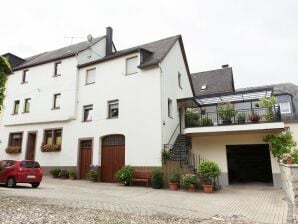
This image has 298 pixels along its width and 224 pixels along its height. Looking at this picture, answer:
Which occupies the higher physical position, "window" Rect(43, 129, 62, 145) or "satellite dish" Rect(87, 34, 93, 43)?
"satellite dish" Rect(87, 34, 93, 43)

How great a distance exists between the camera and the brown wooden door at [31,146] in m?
20.9

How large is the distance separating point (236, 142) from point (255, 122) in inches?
102

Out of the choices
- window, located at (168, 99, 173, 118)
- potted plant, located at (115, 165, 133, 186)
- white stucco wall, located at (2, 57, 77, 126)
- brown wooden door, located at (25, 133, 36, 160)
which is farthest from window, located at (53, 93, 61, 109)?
window, located at (168, 99, 173, 118)

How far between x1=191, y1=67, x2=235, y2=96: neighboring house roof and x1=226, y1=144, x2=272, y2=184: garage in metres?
7.60

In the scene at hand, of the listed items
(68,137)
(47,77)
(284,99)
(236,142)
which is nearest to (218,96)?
(236,142)

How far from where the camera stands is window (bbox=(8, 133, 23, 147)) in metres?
21.6

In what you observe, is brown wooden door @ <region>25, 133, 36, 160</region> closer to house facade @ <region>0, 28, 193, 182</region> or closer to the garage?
house facade @ <region>0, 28, 193, 182</region>

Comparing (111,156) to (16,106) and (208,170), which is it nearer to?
(208,170)

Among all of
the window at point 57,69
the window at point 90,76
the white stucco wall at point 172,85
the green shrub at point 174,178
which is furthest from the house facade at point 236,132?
the window at point 57,69

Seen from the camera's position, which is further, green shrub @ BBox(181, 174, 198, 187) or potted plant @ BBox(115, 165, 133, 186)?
potted plant @ BBox(115, 165, 133, 186)

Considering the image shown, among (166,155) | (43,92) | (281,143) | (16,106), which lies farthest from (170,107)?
(16,106)

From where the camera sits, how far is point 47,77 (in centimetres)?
2119

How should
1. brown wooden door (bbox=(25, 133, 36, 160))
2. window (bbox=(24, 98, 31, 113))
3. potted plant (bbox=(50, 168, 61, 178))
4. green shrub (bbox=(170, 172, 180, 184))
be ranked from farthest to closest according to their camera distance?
window (bbox=(24, 98, 31, 113))
brown wooden door (bbox=(25, 133, 36, 160))
potted plant (bbox=(50, 168, 61, 178))
green shrub (bbox=(170, 172, 180, 184))

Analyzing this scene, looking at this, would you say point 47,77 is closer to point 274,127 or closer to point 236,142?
point 236,142
